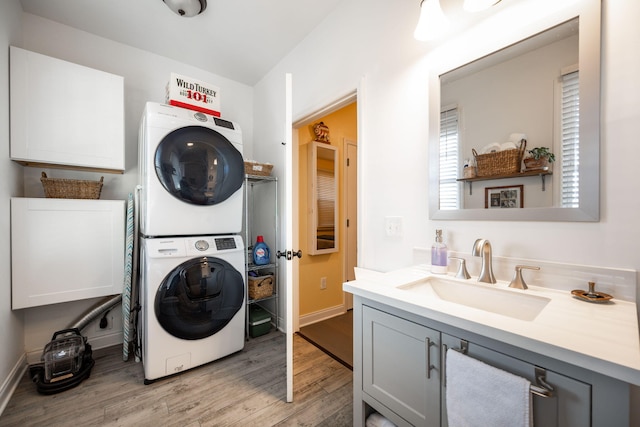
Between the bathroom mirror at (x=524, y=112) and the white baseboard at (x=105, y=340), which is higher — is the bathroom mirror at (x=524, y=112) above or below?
above

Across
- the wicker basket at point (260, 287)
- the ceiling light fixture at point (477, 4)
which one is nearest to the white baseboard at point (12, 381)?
the wicker basket at point (260, 287)

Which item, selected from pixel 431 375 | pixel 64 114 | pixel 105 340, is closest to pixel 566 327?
pixel 431 375

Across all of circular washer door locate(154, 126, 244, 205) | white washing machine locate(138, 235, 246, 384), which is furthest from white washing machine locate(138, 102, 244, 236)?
white washing machine locate(138, 235, 246, 384)

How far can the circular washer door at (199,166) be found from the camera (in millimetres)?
1717

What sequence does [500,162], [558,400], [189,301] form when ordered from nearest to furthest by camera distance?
[558,400], [500,162], [189,301]

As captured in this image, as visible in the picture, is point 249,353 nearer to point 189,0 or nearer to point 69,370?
point 69,370

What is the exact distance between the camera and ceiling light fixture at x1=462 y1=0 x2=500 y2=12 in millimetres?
1027

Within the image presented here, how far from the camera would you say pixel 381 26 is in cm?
154

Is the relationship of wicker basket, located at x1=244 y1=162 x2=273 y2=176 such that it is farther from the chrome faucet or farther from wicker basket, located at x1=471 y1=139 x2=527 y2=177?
the chrome faucet

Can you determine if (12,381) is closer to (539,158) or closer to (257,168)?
(257,168)

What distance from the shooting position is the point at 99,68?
7.09 feet

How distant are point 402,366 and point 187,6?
2516mm

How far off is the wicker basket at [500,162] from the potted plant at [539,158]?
0.10 ft

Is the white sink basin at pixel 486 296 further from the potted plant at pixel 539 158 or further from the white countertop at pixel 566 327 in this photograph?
the potted plant at pixel 539 158
